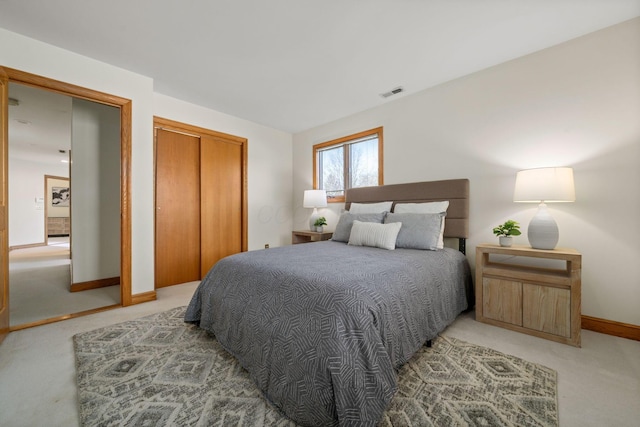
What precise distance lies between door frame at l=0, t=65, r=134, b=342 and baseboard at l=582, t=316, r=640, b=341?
4.32 m

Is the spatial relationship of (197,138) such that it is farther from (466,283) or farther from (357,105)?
(466,283)

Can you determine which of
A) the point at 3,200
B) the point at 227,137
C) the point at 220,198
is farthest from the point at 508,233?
the point at 3,200

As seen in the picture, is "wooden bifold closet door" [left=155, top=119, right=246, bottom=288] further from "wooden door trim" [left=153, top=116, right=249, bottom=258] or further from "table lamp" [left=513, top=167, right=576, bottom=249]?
"table lamp" [left=513, top=167, right=576, bottom=249]

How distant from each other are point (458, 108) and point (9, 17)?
4065 mm

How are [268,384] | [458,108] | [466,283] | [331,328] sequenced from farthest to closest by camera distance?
[458,108], [466,283], [268,384], [331,328]

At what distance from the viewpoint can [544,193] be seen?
2.05 meters

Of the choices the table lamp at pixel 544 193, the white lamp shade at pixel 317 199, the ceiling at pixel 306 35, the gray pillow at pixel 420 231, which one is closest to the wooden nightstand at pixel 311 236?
the white lamp shade at pixel 317 199

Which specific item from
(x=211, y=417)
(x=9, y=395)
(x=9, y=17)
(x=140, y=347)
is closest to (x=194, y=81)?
(x=9, y=17)

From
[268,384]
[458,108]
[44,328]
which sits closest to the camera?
[268,384]

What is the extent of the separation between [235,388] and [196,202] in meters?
2.96

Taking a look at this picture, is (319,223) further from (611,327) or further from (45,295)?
(45,295)

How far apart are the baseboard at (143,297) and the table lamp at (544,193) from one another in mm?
3797

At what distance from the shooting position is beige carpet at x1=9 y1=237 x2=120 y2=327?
8.38 ft

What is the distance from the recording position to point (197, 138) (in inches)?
149
